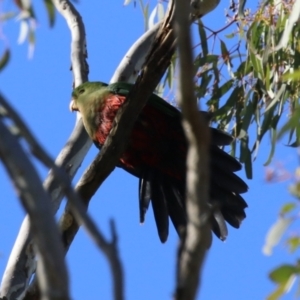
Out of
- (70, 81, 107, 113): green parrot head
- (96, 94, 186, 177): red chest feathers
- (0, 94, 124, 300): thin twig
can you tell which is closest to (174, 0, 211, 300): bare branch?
(0, 94, 124, 300): thin twig

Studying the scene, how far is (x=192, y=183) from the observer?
2.70 feet

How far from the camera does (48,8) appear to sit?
1.71 m

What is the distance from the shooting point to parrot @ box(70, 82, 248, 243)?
262 centimetres

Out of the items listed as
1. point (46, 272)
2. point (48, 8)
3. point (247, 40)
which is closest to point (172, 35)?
point (48, 8)

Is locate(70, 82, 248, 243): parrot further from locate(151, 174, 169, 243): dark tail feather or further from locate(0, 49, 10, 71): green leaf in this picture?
locate(0, 49, 10, 71): green leaf

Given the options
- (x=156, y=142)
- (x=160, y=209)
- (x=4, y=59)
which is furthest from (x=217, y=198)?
(x=4, y=59)

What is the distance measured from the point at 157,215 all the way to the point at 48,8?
1141 millimetres

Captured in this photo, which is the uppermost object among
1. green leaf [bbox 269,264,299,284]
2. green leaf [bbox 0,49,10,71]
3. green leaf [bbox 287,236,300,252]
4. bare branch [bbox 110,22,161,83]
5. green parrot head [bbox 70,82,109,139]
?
bare branch [bbox 110,22,161,83]

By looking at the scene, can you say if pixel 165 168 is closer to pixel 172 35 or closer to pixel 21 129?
pixel 172 35

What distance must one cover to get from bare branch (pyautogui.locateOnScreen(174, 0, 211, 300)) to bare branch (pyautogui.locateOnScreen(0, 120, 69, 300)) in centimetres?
13

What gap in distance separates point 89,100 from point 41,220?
2.19 m

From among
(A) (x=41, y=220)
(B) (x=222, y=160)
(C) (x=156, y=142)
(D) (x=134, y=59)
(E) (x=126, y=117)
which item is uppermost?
(D) (x=134, y=59)

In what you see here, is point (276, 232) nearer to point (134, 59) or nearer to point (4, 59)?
point (4, 59)

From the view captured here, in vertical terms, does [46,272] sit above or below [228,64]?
below
